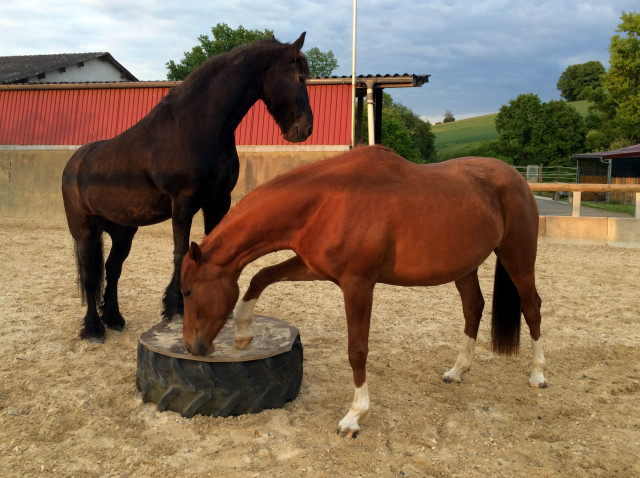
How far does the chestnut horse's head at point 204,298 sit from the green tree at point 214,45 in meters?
37.4

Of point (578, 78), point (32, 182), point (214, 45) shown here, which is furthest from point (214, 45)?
point (578, 78)

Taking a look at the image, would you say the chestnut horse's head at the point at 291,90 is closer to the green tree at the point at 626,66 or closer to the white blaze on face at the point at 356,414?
the white blaze on face at the point at 356,414

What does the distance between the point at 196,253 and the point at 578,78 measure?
3611 inches

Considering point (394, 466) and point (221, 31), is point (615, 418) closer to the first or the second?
point (394, 466)

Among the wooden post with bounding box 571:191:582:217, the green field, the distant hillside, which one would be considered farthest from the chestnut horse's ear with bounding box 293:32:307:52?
the green field

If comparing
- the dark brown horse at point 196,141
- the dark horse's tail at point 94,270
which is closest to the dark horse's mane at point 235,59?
the dark brown horse at point 196,141

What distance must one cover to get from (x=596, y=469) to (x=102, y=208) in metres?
3.69

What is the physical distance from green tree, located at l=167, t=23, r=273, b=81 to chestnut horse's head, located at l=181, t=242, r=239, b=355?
37.4m

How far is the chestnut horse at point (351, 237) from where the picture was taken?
267cm

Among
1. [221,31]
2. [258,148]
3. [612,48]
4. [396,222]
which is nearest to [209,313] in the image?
[396,222]

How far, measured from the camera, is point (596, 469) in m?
2.37

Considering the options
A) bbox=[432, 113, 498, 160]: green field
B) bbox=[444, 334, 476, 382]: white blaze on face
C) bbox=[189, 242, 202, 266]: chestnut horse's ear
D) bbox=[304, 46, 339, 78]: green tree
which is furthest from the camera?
bbox=[432, 113, 498, 160]: green field

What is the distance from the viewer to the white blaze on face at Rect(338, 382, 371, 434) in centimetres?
268

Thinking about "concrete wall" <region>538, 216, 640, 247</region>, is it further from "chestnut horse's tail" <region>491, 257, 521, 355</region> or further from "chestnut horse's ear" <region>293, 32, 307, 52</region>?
"chestnut horse's ear" <region>293, 32, 307, 52</region>
